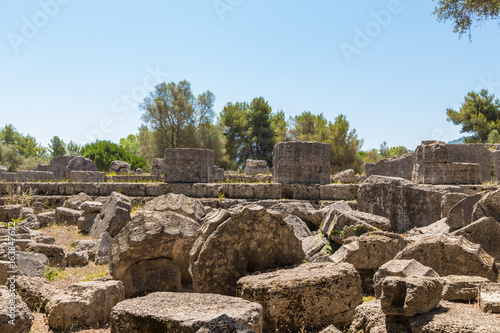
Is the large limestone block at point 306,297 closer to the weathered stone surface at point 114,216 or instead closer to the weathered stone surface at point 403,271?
the weathered stone surface at point 403,271

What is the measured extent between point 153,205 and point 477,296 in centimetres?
485

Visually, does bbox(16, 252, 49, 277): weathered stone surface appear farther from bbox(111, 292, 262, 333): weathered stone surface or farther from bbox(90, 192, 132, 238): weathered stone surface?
bbox(111, 292, 262, 333): weathered stone surface

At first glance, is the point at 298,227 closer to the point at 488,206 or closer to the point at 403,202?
the point at 403,202

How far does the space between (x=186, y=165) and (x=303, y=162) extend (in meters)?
3.37

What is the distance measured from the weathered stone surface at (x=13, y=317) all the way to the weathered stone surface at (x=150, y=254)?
1.47 meters

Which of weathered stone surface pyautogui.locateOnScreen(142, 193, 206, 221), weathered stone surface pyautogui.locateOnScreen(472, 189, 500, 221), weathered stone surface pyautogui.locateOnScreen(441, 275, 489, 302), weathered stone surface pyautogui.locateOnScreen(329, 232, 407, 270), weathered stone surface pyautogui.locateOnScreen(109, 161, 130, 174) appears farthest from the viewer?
weathered stone surface pyautogui.locateOnScreen(109, 161, 130, 174)

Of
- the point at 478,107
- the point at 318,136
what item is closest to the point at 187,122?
the point at 318,136

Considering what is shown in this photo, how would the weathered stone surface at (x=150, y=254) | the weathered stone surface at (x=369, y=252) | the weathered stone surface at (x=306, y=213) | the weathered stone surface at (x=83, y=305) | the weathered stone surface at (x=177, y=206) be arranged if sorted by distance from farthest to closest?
the weathered stone surface at (x=306, y=213), the weathered stone surface at (x=177, y=206), the weathered stone surface at (x=369, y=252), the weathered stone surface at (x=150, y=254), the weathered stone surface at (x=83, y=305)

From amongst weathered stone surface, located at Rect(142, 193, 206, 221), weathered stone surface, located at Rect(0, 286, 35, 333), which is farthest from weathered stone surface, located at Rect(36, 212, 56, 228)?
weathered stone surface, located at Rect(0, 286, 35, 333)

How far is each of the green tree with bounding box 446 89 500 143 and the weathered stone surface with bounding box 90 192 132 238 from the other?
3403 cm

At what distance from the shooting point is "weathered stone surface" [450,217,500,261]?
5141mm

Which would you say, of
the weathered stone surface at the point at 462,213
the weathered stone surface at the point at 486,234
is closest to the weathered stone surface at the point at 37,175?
the weathered stone surface at the point at 462,213

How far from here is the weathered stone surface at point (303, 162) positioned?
428 inches

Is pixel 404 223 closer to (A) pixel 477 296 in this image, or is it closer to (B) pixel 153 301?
(A) pixel 477 296
